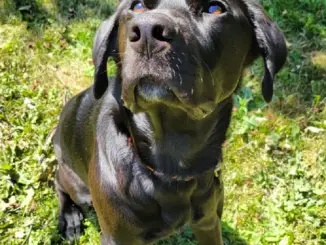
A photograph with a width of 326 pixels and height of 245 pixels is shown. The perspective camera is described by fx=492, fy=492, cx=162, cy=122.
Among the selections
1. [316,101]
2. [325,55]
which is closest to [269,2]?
[325,55]

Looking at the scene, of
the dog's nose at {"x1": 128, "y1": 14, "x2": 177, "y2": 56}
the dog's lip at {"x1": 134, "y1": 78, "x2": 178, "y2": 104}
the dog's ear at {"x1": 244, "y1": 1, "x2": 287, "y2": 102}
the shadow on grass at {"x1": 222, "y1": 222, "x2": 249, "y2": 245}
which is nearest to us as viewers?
the dog's nose at {"x1": 128, "y1": 14, "x2": 177, "y2": 56}

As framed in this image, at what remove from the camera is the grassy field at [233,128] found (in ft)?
12.1

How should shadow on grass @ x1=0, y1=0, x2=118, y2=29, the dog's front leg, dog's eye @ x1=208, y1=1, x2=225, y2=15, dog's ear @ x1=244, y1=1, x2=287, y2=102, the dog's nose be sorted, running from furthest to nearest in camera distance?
shadow on grass @ x1=0, y1=0, x2=118, y2=29, the dog's front leg, dog's ear @ x1=244, y1=1, x2=287, y2=102, dog's eye @ x1=208, y1=1, x2=225, y2=15, the dog's nose

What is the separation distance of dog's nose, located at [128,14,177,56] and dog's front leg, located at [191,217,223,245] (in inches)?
59.0

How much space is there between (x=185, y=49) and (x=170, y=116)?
0.50 meters

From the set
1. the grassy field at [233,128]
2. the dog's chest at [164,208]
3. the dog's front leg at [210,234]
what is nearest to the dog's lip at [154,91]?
the dog's chest at [164,208]

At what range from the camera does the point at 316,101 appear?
4305 mm

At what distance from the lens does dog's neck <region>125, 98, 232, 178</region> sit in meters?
2.53

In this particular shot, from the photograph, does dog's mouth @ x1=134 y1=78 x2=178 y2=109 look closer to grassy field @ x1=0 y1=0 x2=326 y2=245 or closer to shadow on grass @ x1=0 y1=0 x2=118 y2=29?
grassy field @ x1=0 y1=0 x2=326 y2=245

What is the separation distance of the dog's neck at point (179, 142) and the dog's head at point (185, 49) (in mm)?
191

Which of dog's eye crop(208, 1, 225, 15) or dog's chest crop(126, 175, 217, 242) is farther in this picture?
dog's chest crop(126, 175, 217, 242)

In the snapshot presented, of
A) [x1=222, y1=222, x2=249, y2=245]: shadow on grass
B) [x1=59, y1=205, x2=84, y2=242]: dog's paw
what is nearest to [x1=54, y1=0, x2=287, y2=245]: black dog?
[x1=222, y1=222, x2=249, y2=245]: shadow on grass

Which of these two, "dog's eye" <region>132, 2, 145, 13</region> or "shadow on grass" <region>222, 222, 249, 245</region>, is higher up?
"dog's eye" <region>132, 2, 145, 13</region>

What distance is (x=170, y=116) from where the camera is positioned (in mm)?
2445
